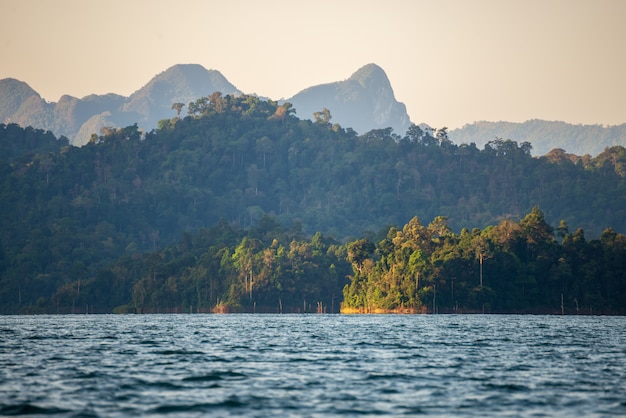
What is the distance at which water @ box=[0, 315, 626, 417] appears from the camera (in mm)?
43031

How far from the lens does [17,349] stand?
77.6m

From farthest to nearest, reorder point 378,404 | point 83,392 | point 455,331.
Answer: point 455,331
point 83,392
point 378,404

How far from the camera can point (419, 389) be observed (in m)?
50.0

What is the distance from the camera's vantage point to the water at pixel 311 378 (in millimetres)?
43031

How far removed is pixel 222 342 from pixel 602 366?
130ft

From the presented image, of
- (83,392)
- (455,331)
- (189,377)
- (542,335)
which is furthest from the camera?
(455,331)

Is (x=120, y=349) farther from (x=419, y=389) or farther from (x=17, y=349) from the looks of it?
(x=419, y=389)

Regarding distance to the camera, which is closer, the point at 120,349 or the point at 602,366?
the point at 602,366

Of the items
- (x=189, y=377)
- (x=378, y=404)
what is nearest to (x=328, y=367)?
(x=189, y=377)

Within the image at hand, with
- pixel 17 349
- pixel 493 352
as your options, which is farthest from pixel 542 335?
pixel 17 349

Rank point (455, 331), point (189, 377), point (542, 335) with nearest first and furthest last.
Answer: point (189, 377) → point (542, 335) → point (455, 331)

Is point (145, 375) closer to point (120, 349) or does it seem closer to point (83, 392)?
point (83, 392)

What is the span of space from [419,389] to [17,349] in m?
40.7

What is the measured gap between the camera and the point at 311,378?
54.8m
